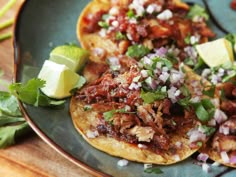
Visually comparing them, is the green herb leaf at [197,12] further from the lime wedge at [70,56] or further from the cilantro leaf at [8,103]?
the cilantro leaf at [8,103]

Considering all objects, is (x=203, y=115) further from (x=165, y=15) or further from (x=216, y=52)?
(x=165, y=15)

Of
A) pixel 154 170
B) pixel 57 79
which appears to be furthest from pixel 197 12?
pixel 154 170

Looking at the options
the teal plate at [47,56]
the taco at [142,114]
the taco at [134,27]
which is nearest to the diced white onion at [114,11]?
the taco at [134,27]

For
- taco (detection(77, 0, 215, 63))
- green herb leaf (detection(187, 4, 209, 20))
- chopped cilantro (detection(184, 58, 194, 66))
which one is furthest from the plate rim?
green herb leaf (detection(187, 4, 209, 20))

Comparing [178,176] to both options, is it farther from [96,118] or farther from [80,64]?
[80,64]

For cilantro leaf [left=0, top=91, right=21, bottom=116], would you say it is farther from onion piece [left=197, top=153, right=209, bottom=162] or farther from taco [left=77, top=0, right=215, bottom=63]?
onion piece [left=197, top=153, right=209, bottom=162]

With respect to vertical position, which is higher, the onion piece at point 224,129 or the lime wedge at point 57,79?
the lime wedge at point 57,79
